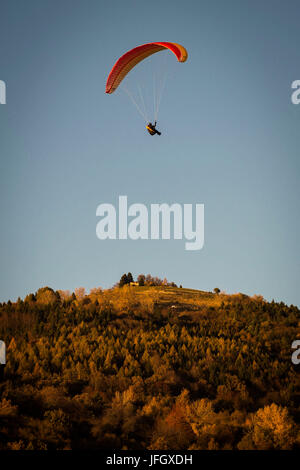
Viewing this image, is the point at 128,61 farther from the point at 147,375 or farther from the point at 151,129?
the point at 147,375

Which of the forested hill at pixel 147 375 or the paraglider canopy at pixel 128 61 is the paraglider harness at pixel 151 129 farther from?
the forested hill at pixel 147 375

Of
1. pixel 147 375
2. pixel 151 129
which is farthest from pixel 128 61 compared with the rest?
pixel 147 375

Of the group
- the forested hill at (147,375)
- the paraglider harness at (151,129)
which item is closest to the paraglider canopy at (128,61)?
the paraglider harness at (151,129)

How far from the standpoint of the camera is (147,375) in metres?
51.6

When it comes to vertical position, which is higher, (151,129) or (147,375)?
(151,129)

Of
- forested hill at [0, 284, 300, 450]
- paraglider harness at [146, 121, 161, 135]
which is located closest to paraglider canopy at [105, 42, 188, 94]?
paraglider harness at [146, 121, 161, 135]

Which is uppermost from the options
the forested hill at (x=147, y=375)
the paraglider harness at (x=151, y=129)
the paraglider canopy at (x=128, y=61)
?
the paraglider canopy at (x=128, y=61)

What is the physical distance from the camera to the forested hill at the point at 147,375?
130 ft

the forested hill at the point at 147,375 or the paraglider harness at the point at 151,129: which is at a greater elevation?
the paraglider harness at the point at 151,129

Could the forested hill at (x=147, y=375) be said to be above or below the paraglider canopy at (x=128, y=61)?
below

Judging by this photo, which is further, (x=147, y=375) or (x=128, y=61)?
(x=128, y=61)

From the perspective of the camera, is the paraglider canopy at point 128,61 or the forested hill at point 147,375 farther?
the paraglider canopy at point 128,61

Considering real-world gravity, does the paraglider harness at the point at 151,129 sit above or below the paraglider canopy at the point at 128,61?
below
